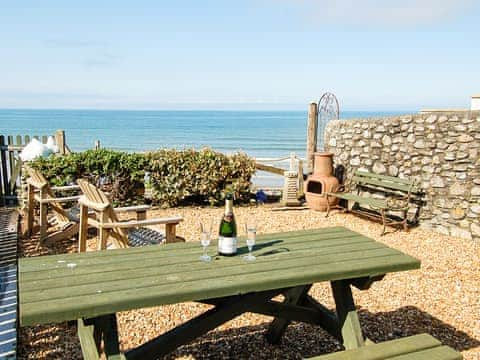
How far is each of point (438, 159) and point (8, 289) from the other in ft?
19.5

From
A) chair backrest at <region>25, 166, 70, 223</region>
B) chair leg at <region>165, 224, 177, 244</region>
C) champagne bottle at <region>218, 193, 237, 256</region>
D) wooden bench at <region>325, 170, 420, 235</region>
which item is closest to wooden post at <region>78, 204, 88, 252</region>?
chair leg at <region>165, 224, 177, 244</region>

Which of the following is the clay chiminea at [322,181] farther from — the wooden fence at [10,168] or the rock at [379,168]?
the wooden fence at [10,168]

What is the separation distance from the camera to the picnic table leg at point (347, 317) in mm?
2541

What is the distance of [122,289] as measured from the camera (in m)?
1.99

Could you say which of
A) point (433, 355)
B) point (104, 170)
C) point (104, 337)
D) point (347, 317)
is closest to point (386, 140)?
point (104, 170)

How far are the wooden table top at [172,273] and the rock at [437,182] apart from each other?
14.0 ft

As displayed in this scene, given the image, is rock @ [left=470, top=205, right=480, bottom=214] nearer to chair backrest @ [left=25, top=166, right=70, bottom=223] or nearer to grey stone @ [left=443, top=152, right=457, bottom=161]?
grey stone @ [left=443, top=152, right=457, bottom=161]

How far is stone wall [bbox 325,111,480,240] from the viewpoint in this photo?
6.16 m

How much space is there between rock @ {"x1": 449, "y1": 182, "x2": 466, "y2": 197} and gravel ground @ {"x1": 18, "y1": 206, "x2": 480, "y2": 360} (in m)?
1.14

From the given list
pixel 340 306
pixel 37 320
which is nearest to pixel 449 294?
pixel 340 306

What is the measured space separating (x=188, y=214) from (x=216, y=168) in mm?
1068

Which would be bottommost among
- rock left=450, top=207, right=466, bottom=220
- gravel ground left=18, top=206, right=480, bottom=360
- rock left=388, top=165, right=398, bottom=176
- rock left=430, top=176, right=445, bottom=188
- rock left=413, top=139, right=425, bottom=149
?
gravel ground left=18, top=206, right=480, bottom=360

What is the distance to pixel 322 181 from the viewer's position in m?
7.94

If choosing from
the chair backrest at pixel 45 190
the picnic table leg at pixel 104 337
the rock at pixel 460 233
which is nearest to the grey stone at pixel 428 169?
the rock at pixel 460 233
